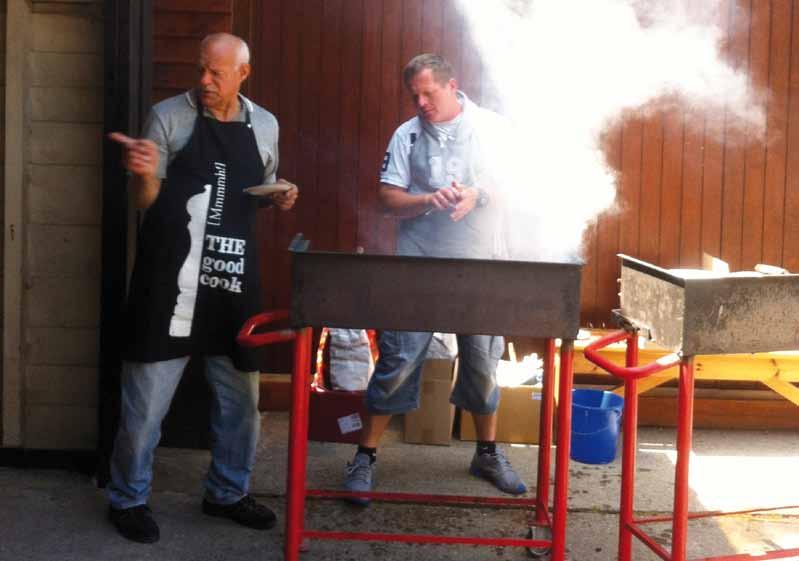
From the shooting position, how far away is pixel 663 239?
6.33 m

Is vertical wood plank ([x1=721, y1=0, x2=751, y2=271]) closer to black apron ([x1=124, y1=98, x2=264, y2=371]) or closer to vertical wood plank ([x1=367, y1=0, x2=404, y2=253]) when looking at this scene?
vertical wood plank ([x1=367, y1=0, x2=404, y2=253])

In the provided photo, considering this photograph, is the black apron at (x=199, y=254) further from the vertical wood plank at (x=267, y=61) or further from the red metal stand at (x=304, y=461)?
the vertical wood plank at (x=267, y=61)

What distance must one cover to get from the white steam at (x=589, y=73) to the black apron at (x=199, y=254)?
2.23 metres

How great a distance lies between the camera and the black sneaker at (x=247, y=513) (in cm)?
433

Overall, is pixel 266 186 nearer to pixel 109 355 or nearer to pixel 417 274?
pixel 417 274

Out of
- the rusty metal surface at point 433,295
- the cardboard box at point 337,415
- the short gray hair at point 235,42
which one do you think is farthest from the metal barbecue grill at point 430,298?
the cardboard box at point 337,415

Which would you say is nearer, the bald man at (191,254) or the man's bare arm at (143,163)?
the man's bare arm at (143,163)

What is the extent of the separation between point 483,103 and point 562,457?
3010 millimetres

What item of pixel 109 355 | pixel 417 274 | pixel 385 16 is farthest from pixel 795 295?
pixel 385 16

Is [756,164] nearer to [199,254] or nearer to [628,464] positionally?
[628,464]

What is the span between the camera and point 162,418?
14.0ft

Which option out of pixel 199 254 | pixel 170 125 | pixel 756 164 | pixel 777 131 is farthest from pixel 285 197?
pixel 777 131

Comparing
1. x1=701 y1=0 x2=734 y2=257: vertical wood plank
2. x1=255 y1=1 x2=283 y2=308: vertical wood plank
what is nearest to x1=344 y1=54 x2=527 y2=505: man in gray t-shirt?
x1=255 y1=1 x2=283 y2=308: vertical wood plank

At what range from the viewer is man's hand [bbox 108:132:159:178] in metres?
3.94
